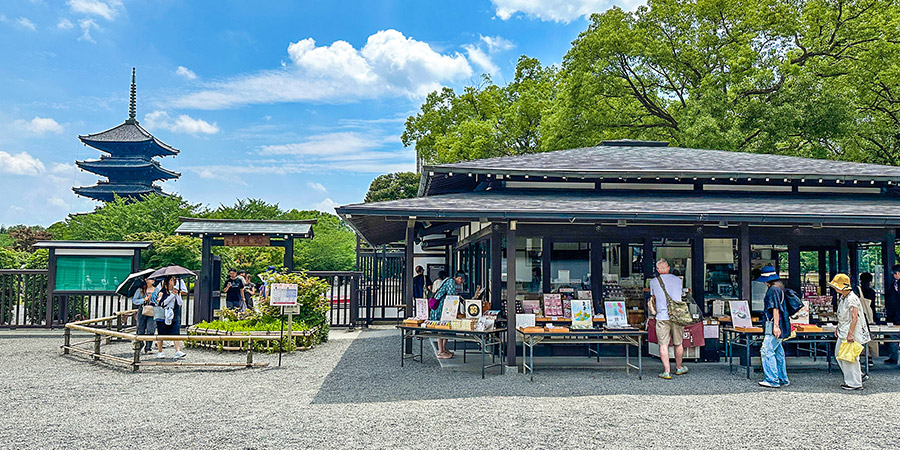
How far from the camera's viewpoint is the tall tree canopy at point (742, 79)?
2086cm

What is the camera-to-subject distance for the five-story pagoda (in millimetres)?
49062

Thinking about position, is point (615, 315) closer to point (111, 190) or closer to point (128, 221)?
point (128, 221)

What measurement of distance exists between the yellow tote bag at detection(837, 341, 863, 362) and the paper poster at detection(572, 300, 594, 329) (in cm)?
329

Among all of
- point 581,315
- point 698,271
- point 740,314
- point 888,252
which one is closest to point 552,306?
point 581,315

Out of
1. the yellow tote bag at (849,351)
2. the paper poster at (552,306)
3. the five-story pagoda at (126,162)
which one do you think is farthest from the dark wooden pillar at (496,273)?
the five-story pagoda at (126,162)

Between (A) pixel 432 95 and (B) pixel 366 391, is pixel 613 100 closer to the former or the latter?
(A) pixel 432 95

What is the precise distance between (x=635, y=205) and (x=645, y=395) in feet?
10.7

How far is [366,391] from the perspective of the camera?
25.8ft

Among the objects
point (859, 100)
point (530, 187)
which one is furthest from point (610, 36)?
point (530, 187)

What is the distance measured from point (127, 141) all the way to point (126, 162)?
2511mm

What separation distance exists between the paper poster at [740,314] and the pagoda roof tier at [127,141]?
161ft

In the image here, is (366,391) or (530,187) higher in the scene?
(530,187)

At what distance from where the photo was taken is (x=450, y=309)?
9484 millimetres

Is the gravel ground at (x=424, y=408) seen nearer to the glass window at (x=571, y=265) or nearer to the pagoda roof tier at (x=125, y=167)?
the glass window at (x=571, y=265)
